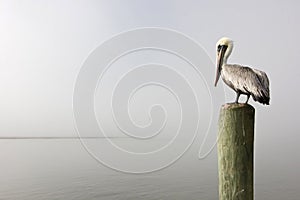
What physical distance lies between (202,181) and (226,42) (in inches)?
1228

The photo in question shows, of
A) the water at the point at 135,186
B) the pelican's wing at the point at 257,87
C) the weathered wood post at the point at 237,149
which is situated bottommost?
the water at the point at 135,186

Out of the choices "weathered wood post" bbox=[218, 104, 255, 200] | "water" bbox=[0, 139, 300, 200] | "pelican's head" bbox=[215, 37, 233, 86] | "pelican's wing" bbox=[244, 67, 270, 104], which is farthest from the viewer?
"water" bbox=[0, 139, 300, 200]

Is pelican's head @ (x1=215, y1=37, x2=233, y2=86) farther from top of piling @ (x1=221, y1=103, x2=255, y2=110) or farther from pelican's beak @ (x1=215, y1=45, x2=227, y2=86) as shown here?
top of piling @ (x1=221, y1=103, x2=255, y2=110)

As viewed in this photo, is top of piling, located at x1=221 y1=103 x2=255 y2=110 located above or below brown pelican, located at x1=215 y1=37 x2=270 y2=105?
below

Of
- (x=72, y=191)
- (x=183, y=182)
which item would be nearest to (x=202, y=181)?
(x=183, y=182)

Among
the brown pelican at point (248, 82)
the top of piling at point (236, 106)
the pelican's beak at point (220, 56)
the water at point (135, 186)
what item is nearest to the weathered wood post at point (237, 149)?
the top of piling at point (236, 106)

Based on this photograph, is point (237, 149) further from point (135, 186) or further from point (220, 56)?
point (135, 186)

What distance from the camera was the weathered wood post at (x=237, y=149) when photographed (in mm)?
4754

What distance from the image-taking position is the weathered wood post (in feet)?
15.6

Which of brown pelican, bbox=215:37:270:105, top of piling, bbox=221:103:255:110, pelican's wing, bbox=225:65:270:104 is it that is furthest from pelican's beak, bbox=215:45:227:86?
top of piling, bbox=221:103:255:110

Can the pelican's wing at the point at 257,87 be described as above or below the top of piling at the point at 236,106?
above

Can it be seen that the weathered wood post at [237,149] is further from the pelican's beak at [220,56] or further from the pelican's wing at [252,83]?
the pelican's beak at [220,56]

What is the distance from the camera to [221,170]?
4934mm

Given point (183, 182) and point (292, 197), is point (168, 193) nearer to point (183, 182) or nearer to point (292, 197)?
point (183, 182)
